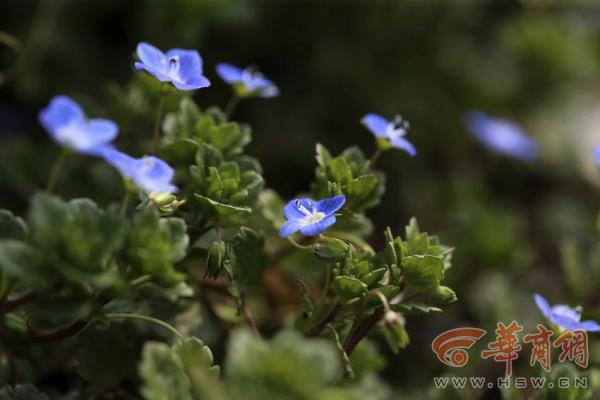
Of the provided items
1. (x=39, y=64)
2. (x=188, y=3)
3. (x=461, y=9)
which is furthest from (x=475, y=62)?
(x=39, y=64)

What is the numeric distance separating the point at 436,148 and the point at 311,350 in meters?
1.87

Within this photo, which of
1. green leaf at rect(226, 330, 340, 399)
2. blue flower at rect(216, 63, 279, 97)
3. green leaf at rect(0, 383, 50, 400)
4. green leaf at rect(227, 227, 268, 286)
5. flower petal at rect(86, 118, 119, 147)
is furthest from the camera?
blue flower at rect(216, 63, 279, 97)

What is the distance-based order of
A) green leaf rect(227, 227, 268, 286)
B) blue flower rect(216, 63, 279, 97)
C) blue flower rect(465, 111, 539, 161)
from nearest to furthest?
green leaf rect(227, 227, 268, 286) → blue flower rect(216, 63, 279, 97) → blue flower rect(465, 111, 539, 161)

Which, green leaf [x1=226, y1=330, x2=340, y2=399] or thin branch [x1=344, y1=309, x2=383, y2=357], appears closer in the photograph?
green leaf [x1=226, y1=330, x2=340, y2=399]

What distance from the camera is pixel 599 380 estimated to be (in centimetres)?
126

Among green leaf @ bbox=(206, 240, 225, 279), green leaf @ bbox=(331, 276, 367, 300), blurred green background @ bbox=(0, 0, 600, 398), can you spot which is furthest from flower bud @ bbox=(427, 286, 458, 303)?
blurred green background @ bbox=(0, 0, 600, 398)

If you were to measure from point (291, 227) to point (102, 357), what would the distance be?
1.27 ft

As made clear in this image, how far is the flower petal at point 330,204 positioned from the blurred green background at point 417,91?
0.83 meters

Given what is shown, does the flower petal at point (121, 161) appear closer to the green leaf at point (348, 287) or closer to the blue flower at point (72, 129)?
the blue flower at point (72, 129)

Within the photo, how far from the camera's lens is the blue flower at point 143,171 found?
980 millimetres

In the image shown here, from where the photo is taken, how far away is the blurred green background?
2.05 m

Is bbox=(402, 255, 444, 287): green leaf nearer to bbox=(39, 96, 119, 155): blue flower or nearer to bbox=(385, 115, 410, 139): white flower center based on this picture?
bbox=(385, 115, 410, 139): white flower center

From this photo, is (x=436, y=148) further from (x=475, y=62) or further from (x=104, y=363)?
(x=104, y=363)

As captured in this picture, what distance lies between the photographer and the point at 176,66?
122cm
